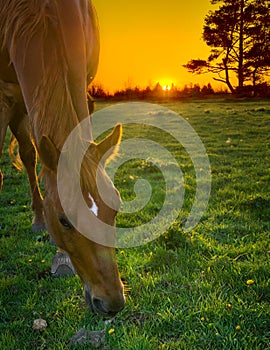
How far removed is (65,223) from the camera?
2.70 meters

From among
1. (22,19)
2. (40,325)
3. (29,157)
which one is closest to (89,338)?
(40,325)

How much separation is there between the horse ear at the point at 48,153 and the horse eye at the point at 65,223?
1.22ft

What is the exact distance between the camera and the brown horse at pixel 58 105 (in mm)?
2613

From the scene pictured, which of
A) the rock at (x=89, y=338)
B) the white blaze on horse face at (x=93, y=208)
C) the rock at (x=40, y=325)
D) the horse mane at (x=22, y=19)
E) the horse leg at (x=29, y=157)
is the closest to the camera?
the white blaze on horse face at (x=93, y=208)

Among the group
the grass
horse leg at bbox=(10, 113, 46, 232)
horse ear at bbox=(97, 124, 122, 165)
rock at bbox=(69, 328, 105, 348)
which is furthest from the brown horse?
horse leg at bbox=(10, 113, 46, 232)

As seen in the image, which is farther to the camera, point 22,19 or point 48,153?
point 22,19

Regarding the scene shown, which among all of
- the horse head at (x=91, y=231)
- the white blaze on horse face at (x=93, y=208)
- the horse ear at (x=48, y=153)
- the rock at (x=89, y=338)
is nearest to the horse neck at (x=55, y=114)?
the horse ear at (x=48, y=153)

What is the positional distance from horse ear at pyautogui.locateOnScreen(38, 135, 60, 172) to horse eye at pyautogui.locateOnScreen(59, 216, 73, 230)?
371mm

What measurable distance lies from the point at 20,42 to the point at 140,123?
13.4 meters

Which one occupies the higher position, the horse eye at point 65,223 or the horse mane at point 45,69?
the horse mane at point 45,69

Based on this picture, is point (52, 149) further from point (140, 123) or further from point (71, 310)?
point (140, 123)

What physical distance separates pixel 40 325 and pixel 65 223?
3.31ft

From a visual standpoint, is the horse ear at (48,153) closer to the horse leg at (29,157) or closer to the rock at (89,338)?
the rock at (89,338)

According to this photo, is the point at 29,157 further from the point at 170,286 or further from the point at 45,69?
the point at 170,286
